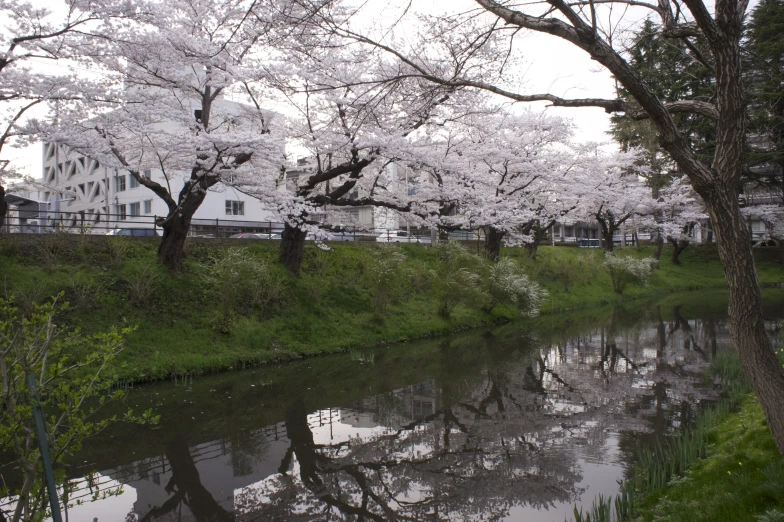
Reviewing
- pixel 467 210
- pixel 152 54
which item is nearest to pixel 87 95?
pixel 152 54

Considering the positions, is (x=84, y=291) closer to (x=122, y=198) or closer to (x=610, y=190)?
(x=610, y=190)

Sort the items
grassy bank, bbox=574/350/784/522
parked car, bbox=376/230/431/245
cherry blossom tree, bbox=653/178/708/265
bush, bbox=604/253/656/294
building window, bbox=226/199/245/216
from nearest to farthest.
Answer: grassy bank, bbox=574/350/784/522
parked car, bbox=376/230/431/245
bush, bbox=604/253/656/294
cherry blossom tree, bbox=653/178/708/265
building window, bbox=226/199/245/216

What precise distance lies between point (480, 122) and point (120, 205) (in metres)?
31.1

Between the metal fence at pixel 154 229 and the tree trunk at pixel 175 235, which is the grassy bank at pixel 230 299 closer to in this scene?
the tree trunk at pixel 175 235

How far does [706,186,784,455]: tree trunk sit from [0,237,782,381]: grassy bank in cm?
921

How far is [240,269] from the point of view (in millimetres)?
16141

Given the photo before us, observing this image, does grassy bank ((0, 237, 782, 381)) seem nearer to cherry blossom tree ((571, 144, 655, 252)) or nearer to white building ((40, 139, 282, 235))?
cherry blossom tree ((571, 144, 655, 252))

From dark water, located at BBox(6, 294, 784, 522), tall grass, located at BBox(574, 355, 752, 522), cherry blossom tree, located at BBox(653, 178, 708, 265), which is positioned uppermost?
cherry blossom tree, located at BBox(653, 178, 708, 265)

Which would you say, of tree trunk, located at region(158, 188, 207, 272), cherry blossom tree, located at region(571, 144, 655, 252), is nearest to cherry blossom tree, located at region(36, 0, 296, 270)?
tree trunk, located at region(158, 188, 207, 272)

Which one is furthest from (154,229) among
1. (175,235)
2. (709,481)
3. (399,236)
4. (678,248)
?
(678,248)

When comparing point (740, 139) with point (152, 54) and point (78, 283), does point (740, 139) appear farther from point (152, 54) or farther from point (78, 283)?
point (78, 283)

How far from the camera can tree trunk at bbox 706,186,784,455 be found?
4.61 meters

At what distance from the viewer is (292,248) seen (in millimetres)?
19750

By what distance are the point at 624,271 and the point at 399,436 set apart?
1047 inches
